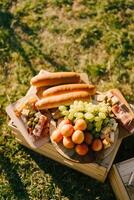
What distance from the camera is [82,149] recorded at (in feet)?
15.0

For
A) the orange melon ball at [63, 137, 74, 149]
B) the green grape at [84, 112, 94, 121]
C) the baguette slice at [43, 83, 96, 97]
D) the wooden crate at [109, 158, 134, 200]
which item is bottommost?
the wooden crate at [109, 158, 134, 200]

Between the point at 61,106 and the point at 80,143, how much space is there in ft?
1.57

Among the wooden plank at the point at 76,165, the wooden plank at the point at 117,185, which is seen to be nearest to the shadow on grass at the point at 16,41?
the wooden plank at the point at 76,165

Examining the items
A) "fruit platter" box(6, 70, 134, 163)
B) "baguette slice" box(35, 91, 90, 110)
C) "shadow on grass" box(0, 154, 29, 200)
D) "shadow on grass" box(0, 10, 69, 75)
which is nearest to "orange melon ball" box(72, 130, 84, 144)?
"fruit platter" box(6, 70, 134, 163)

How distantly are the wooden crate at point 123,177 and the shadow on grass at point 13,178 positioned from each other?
3.78ft

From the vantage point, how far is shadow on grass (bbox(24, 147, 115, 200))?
17.5 feet

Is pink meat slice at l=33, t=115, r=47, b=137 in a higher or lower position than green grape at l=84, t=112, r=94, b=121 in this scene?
lower

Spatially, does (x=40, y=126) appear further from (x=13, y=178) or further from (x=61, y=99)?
(x=13, y=178)

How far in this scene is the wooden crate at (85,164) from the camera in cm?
492

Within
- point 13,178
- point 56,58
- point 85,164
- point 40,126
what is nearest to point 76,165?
point 85,164

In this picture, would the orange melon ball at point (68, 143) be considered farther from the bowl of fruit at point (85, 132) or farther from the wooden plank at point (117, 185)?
the wooden plank at point (117, 185)

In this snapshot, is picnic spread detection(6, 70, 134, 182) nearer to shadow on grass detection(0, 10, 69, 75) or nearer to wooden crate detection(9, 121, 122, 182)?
wooden crate detection(9, 121, 122, 182)

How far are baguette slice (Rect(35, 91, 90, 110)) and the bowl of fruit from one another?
0.17 meters

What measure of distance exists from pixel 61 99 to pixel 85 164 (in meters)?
0.83
